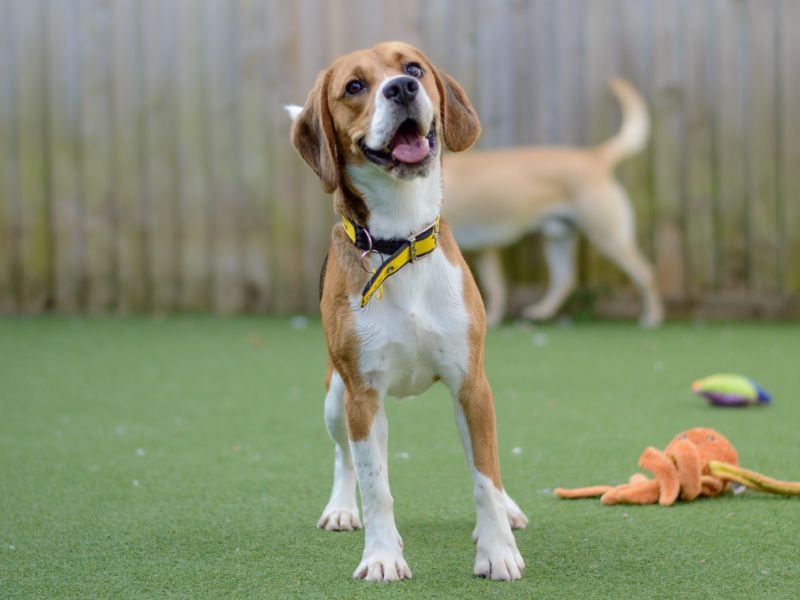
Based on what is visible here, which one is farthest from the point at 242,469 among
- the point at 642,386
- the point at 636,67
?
the point at 636,67

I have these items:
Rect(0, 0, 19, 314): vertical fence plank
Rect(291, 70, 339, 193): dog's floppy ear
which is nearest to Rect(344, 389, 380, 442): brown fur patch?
Rect(291, 70, 339, 193): dog's floppy ear

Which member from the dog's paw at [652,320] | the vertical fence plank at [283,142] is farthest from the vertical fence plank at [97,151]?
the dog's paw at [652,320]

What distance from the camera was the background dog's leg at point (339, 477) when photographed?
3.33 metres

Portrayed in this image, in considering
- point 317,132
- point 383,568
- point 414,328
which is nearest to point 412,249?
point 414,328

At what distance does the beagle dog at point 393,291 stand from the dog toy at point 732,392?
2.18 meters

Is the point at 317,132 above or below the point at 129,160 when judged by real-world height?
above

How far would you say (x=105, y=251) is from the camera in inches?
336

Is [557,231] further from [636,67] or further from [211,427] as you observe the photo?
[211,427]

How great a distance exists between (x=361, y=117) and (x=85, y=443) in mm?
2046

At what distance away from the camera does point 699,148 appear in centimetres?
810

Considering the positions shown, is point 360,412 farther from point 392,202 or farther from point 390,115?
point 390,115

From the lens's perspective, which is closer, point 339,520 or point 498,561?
point 498,561

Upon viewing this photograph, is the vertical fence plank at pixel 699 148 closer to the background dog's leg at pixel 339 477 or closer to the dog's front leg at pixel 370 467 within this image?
the background dog's leg at pixel 339 477

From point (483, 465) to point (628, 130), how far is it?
17.7 feet
